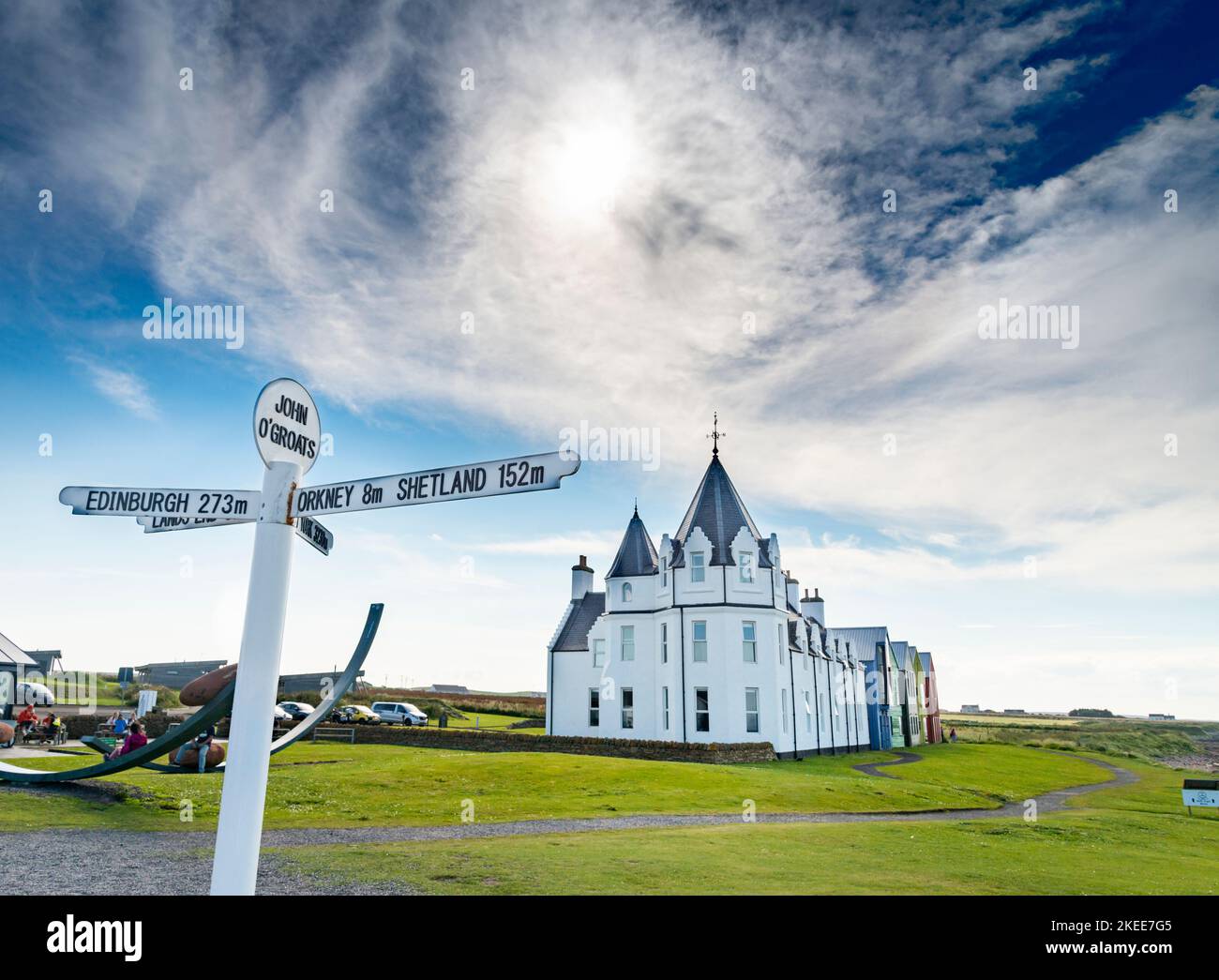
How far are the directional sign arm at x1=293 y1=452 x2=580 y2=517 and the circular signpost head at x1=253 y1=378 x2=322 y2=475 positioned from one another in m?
0.35

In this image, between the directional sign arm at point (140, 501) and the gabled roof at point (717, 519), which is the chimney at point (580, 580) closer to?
the gabled roof at point (717, 519)

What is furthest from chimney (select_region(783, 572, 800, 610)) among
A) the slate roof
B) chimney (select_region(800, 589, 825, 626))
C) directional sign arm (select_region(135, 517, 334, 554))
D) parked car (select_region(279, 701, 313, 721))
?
directional sign arm (select_region(135, 517, 334, 554))

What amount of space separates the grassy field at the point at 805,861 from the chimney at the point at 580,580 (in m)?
35.8

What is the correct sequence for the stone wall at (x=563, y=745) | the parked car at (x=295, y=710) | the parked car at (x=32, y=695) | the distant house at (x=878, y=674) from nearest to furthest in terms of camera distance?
the stone wall at (x=563, y=745)
the parked car at (x=32, y=695)
the parked car at (x=295, y=710)
the distant house at (x=878, y=674)

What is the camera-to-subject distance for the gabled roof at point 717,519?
4092cm

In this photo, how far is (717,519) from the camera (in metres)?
41.6

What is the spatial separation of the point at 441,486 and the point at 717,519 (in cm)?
3689

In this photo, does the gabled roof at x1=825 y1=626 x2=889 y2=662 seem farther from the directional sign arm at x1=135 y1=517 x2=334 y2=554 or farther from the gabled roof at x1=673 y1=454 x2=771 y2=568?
the directional sign arm at x1=135 y1=517 x2=334 y2=554

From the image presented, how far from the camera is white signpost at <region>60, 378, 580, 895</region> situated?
16.3 ft

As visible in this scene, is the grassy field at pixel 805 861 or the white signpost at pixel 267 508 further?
the grassy field at pixel 805 861

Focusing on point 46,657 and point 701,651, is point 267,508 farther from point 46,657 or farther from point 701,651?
point 46,657

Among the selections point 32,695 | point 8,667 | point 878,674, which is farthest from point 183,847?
point 878,674

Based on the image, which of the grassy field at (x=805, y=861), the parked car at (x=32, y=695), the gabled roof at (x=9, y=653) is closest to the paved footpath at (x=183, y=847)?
the grassy field at (x=805, y=861)
